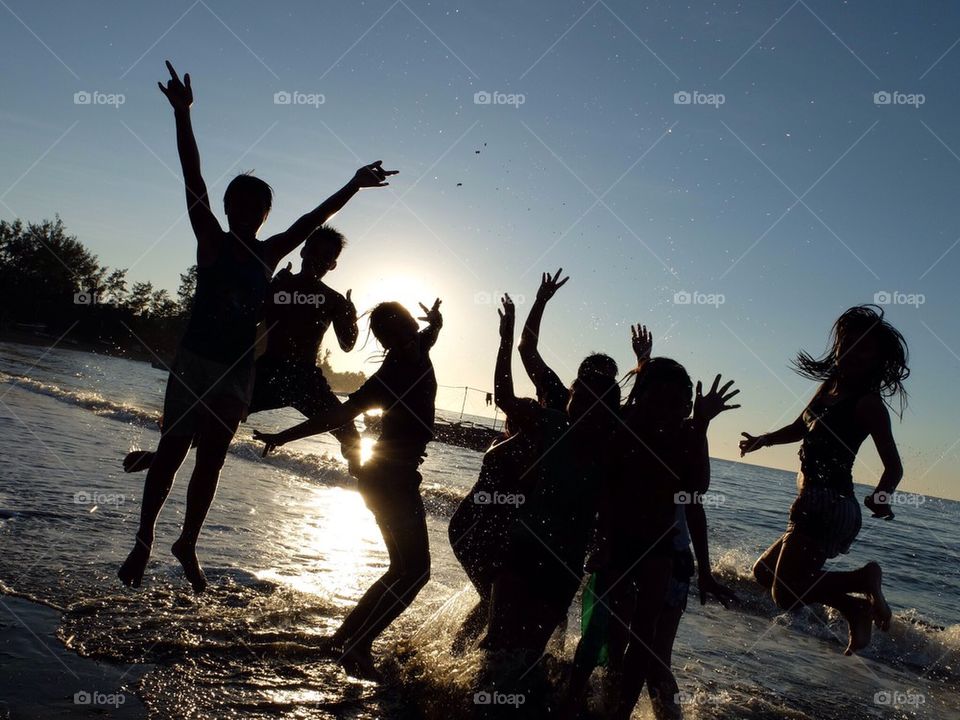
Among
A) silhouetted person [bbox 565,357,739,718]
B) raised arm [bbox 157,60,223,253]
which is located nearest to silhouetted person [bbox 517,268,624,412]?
silhouetted person [bbox 565,357,739,718]

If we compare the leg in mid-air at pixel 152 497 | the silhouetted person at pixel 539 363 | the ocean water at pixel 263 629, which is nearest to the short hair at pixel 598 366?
the silhouetted person at pixel 539 363

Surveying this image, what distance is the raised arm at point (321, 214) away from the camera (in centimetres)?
431

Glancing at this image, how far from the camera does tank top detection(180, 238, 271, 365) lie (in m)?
4.20

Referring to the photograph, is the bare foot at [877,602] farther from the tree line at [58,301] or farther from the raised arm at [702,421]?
the tree line at [58,301]

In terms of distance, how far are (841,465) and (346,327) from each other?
11.7 ft

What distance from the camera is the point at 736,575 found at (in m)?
15.3

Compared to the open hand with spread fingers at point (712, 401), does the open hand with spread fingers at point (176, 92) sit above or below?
above

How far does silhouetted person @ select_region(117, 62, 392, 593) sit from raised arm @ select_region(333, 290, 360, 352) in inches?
37.5

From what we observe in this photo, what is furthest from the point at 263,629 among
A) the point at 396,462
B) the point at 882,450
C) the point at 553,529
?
the point at 882,450

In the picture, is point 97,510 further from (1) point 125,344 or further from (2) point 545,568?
(1) point 125,344

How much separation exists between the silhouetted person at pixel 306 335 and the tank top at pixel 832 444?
10.1 feet

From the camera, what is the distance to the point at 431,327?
4941mm

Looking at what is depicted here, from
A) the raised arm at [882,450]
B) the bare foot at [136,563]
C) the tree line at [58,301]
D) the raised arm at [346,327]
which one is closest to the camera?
the bare foot at [136,563]

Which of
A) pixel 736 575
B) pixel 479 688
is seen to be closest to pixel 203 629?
pixel 479 688
